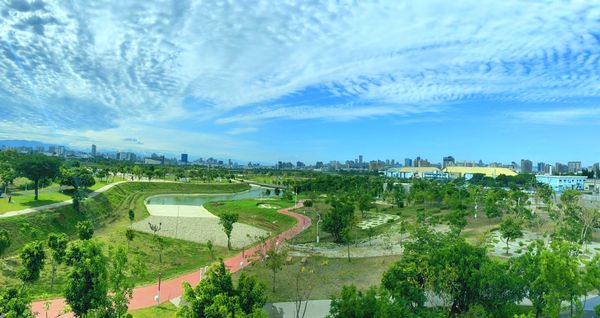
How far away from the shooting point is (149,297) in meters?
Result: 24.3

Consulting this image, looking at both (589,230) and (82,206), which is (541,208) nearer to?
(589,230)

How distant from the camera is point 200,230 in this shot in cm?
4912

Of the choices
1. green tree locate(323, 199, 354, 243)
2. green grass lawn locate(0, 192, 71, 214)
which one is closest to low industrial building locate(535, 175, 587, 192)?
green tree locate(323, 199, 354, 243)

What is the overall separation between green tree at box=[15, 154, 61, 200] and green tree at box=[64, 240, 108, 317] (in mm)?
45252

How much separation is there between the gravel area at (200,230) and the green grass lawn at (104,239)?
2466 mm

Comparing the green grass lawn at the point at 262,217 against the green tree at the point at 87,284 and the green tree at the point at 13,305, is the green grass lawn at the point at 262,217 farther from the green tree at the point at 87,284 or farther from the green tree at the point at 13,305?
the green tree at the point at 13,305

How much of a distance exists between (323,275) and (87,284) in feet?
58.5

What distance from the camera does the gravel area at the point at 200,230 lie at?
43844 millimetres

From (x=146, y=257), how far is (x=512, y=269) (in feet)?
94.5

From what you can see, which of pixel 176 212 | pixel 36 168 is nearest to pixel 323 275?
pixel 176 212

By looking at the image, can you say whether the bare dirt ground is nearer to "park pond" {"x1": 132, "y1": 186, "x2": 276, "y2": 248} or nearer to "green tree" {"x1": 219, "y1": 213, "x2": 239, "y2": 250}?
"park pond" {"x1": 132, "y1": 186, "x2": 276, "y2": 248}

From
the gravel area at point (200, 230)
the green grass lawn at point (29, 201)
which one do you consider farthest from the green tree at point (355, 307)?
the green grass lawn at point (29, 201)

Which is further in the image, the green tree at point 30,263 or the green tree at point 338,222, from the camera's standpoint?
the green tree at point 338,222

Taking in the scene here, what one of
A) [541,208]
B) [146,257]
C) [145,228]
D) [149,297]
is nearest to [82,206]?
[145,228]
